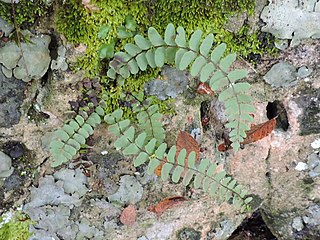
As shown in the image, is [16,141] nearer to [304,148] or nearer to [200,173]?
[200,173]

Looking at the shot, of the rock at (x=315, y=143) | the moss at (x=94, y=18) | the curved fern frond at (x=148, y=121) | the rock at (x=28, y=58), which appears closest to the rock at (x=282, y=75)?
the rock at (x=315, y=143)

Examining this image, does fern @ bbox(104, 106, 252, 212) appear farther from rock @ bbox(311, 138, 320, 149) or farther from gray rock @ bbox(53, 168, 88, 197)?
rock @ bbox(311, 138, 320, 149)

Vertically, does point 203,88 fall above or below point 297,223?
above

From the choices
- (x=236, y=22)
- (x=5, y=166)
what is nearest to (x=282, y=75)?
(x=236, y=22)

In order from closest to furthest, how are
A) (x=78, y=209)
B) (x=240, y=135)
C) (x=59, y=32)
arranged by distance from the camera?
(x=59, y=32)
(x=240, y=135)
(x=78, y=209)

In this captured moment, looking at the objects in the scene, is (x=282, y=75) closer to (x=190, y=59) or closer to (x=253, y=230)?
(x=190, y=59)

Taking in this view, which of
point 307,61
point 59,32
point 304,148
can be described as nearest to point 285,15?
point 307,61

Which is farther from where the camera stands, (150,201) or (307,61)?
(150,201)
